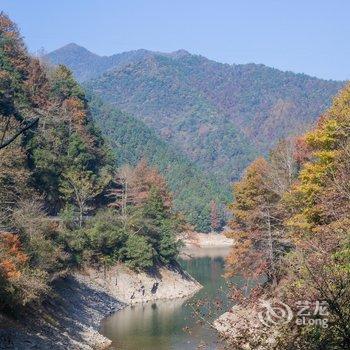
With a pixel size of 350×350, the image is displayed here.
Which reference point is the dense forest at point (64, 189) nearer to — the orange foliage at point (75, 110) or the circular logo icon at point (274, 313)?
the orange foliage at point (75, 110)

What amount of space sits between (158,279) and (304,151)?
66.6 feet

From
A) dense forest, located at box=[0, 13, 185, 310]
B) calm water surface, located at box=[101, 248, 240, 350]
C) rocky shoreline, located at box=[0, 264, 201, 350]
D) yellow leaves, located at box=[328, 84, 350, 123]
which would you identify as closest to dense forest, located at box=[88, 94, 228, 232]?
dense forest, located at box=[0, 13, 185, 310]

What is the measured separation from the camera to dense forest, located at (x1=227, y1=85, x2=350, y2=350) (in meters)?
8.21

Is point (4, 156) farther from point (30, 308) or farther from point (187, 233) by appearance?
point (187, 233)

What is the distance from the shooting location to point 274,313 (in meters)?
9.22

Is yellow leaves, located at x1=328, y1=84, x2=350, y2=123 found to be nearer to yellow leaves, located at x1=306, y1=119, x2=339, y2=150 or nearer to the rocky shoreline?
yellow leaves, located at x1=306, y1=119, x2=339, y2=150

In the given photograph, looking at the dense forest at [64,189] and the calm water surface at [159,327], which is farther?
the dense forest at [64,189]

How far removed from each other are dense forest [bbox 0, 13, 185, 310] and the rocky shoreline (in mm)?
1417

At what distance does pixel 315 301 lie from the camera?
849cm

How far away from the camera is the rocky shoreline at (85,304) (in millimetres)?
25328

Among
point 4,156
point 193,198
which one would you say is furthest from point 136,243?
point 193,198

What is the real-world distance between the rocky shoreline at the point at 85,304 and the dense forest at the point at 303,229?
393 inches

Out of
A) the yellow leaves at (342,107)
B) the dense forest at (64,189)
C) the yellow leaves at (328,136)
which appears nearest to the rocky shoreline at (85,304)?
the dense forest at (64,189)

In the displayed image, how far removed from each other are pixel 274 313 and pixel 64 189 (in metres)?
41.0
